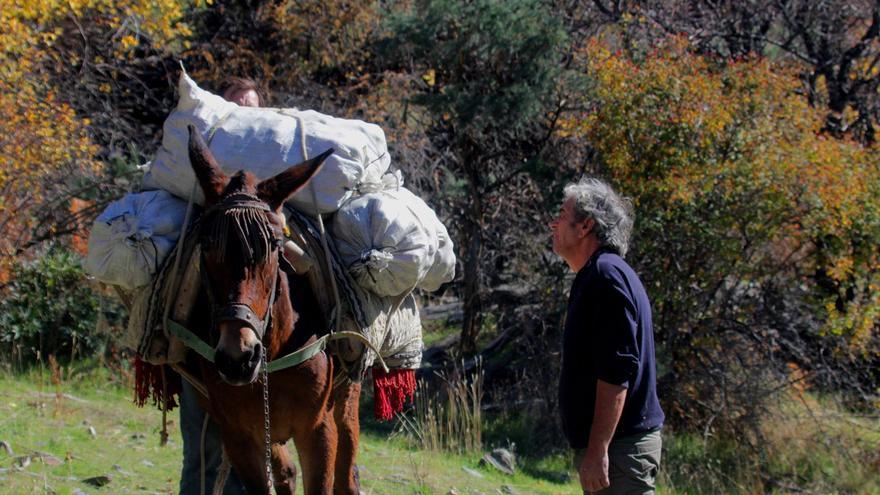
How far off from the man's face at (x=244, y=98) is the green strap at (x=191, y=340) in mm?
1640

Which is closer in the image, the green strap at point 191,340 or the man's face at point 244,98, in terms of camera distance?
the green strap at point 191,340

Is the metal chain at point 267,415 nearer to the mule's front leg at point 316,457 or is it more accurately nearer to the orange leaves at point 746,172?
the mule's front leg at point 316,457

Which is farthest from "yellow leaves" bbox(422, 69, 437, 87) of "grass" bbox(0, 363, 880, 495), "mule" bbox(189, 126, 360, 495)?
"mule" bbox(189, 126, 360, 495)

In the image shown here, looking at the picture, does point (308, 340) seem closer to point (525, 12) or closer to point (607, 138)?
point (607, 138)

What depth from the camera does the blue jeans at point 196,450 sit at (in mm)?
4973

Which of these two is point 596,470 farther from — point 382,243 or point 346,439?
point 346,439

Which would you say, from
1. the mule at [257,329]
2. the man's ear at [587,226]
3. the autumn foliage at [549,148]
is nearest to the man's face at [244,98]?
the mule at [257,329]

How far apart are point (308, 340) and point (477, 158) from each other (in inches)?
332

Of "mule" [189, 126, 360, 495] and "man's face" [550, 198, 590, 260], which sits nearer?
"mule" [189, 126, 360, 495]

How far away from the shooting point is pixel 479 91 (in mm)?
12086

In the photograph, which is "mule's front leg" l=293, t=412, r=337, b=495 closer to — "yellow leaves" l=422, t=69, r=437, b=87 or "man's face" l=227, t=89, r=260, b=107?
"man's face" l=227, t=89, r=260, b=107

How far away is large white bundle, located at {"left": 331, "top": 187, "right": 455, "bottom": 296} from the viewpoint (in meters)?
4.62

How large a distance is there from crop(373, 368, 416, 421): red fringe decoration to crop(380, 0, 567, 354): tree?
6601 mm

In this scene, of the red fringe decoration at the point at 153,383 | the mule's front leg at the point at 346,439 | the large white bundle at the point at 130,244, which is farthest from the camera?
the mule's front leg at the point at 346,439
